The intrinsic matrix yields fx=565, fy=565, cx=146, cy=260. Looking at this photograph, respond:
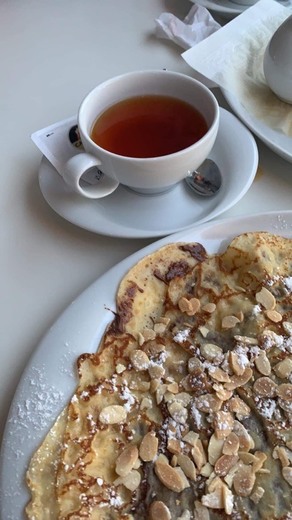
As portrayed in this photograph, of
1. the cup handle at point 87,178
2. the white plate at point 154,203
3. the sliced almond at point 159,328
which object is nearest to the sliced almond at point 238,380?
the sliced almond at point 159,328

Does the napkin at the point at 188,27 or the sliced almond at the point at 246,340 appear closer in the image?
the sliced almond at the point at 246,340

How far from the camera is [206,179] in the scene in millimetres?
878

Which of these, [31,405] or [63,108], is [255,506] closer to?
[31,405]

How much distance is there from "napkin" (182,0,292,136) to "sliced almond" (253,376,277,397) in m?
0.47

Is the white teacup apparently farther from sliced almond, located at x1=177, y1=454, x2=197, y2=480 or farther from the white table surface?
sliced almond, located at x1=177, y1=454, x2=197, y2=480

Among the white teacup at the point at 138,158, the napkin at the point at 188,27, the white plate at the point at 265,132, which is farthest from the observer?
the napkin at the point at 188,27

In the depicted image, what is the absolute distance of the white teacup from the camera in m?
0.79

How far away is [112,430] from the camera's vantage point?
25.3 inches

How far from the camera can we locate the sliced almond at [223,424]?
63 centimetres

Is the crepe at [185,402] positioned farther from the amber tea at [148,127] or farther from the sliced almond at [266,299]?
the amber tea at [148,127]

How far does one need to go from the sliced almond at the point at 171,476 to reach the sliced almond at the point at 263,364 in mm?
155

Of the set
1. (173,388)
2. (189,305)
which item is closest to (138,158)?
(189,305)

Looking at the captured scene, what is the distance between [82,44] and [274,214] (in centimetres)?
65

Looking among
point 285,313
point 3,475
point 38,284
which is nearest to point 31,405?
point 3,475
